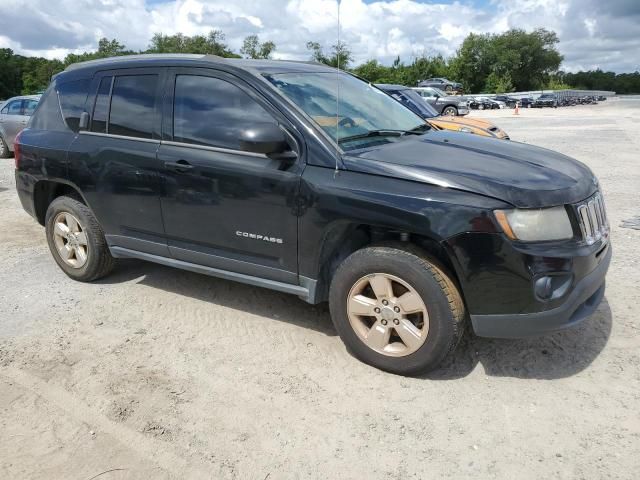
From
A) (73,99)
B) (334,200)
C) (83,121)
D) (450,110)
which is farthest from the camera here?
(450,110)

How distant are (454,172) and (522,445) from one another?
4.79ft

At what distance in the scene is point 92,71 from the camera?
15.0 ft

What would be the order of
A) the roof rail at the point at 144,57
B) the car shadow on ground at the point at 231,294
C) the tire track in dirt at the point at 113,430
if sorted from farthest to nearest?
1. the car shadow on ground at the point at 231,294
2. the roof rail at the point at 144,57
3. the tire track in dirt at the point at 113,430

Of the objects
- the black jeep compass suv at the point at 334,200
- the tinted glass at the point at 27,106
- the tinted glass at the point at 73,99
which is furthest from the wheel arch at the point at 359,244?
the tinted glass at the point at 27,106

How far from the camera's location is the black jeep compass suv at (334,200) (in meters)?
2.98

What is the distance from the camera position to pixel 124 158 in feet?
13.7

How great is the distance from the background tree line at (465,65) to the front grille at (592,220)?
68.1m

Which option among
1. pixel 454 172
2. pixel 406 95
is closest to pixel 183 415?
pixel 454 172

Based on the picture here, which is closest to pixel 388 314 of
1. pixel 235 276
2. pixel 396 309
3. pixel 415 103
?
pixel 396 309

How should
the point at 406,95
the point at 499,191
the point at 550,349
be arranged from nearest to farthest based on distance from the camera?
the point at 499,191 → the point at 550,349 → the point at 406,95

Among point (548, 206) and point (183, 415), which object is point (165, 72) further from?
point (548, 206)

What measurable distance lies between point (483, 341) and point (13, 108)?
13662mm

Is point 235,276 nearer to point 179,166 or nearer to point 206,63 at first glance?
point 179,166

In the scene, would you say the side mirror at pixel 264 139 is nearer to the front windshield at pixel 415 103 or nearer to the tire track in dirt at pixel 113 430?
the tire track in dirt at pixel 113 430
